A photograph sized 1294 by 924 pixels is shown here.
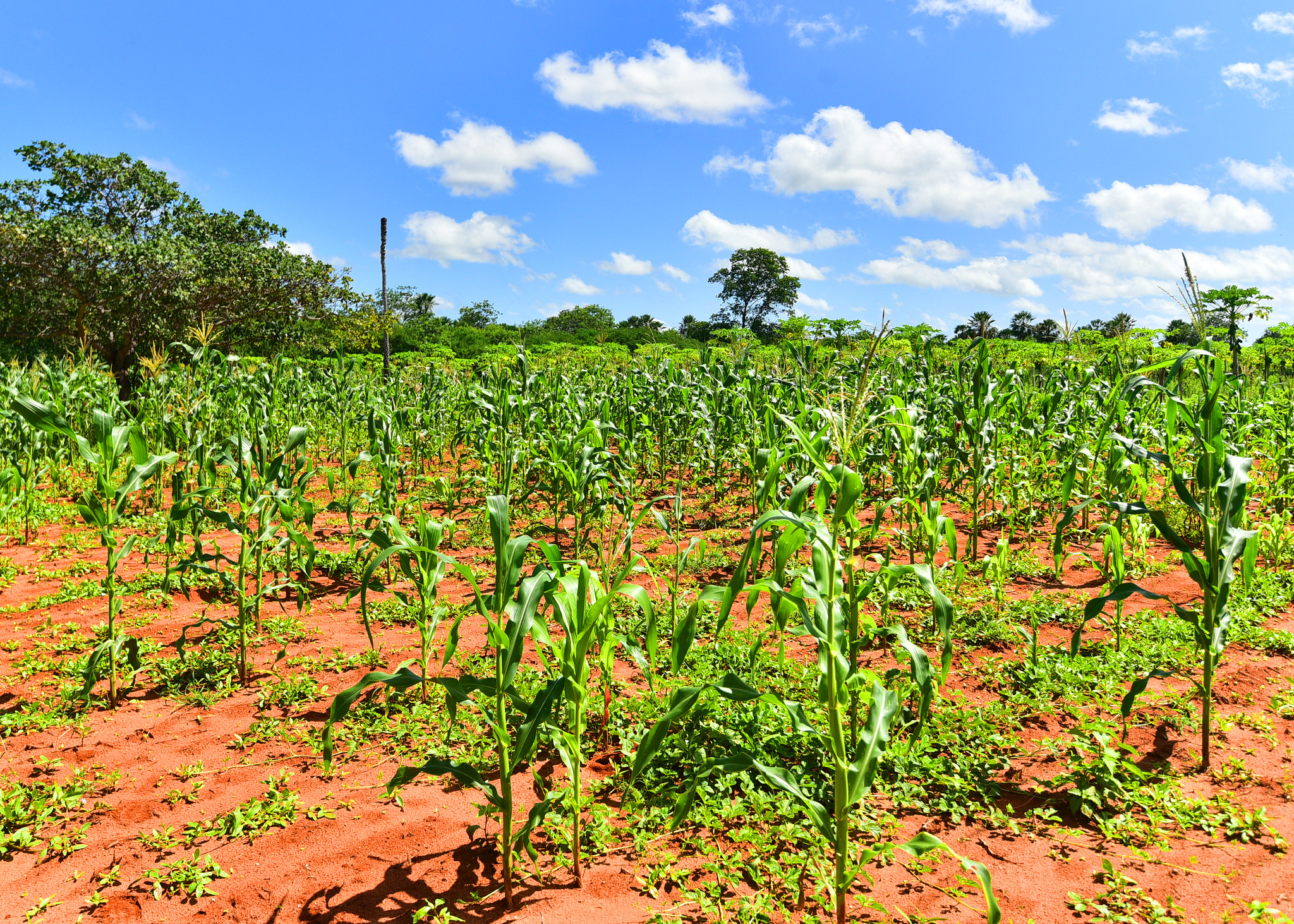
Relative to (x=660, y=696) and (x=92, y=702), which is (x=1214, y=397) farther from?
(x=92, y=702)

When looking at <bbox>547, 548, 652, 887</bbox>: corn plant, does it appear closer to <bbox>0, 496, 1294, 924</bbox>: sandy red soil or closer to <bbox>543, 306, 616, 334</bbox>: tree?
<bbox>0, 496, 1294, 924</bbox>: sandy red soil

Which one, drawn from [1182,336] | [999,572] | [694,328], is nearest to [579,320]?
[694,328]

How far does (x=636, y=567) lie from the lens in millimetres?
2805

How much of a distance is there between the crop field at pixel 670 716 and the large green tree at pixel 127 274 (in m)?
12.9

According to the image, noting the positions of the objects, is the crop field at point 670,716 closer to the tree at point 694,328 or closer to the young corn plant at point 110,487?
the young corn plant at point 110,487

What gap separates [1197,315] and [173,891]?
5.11 metres

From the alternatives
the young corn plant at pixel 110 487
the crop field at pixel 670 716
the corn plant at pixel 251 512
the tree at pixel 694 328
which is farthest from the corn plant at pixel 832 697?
the tree at pixel 694 328

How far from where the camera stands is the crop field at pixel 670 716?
6.68ft

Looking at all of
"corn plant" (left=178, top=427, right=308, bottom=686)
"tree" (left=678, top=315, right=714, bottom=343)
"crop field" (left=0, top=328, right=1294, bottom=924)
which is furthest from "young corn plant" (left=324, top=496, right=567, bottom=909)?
"tree" (left=678, top=315, right=714, bottom=343)

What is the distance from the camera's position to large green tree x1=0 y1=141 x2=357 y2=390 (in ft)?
52.1

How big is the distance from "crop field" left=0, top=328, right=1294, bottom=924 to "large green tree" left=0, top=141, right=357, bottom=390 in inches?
507

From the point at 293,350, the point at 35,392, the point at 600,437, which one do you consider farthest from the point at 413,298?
the point at 600,437

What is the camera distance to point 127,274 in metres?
16.3

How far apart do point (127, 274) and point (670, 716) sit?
64.5 ft
